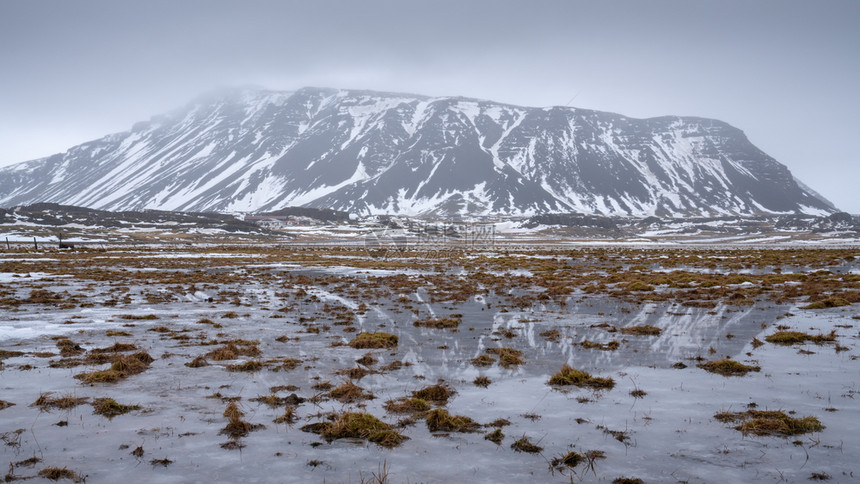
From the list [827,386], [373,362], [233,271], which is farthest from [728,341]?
[233,271]

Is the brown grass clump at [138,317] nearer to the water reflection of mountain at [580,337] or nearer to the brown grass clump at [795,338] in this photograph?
the water reflection of mountain at [580,337]

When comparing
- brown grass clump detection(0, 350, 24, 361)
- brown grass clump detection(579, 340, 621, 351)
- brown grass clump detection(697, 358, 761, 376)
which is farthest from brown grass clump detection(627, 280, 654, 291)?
brown grass clump detection(0, 350, 24, 361)

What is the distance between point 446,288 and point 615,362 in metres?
17.7

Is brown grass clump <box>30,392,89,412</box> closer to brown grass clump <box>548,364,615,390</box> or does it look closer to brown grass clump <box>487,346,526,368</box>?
brown grass clump <box>487,346,526,368</box>

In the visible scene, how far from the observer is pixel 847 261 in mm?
44938

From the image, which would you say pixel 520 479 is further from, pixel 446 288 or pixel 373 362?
pixel 446 288

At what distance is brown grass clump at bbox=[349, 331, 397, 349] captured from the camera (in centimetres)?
1495

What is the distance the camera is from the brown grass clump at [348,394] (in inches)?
398

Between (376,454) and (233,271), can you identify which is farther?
(233,271)

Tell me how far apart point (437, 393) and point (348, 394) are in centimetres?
185

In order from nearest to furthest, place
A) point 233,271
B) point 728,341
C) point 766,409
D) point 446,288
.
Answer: point 766,409, point 728,341, point 446,288, point 233,271

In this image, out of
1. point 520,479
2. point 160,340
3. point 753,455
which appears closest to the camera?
point 520,479

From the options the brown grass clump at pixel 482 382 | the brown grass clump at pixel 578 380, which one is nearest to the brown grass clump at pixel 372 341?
the brown grass clump at pixel 482 382

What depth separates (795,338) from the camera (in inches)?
571
